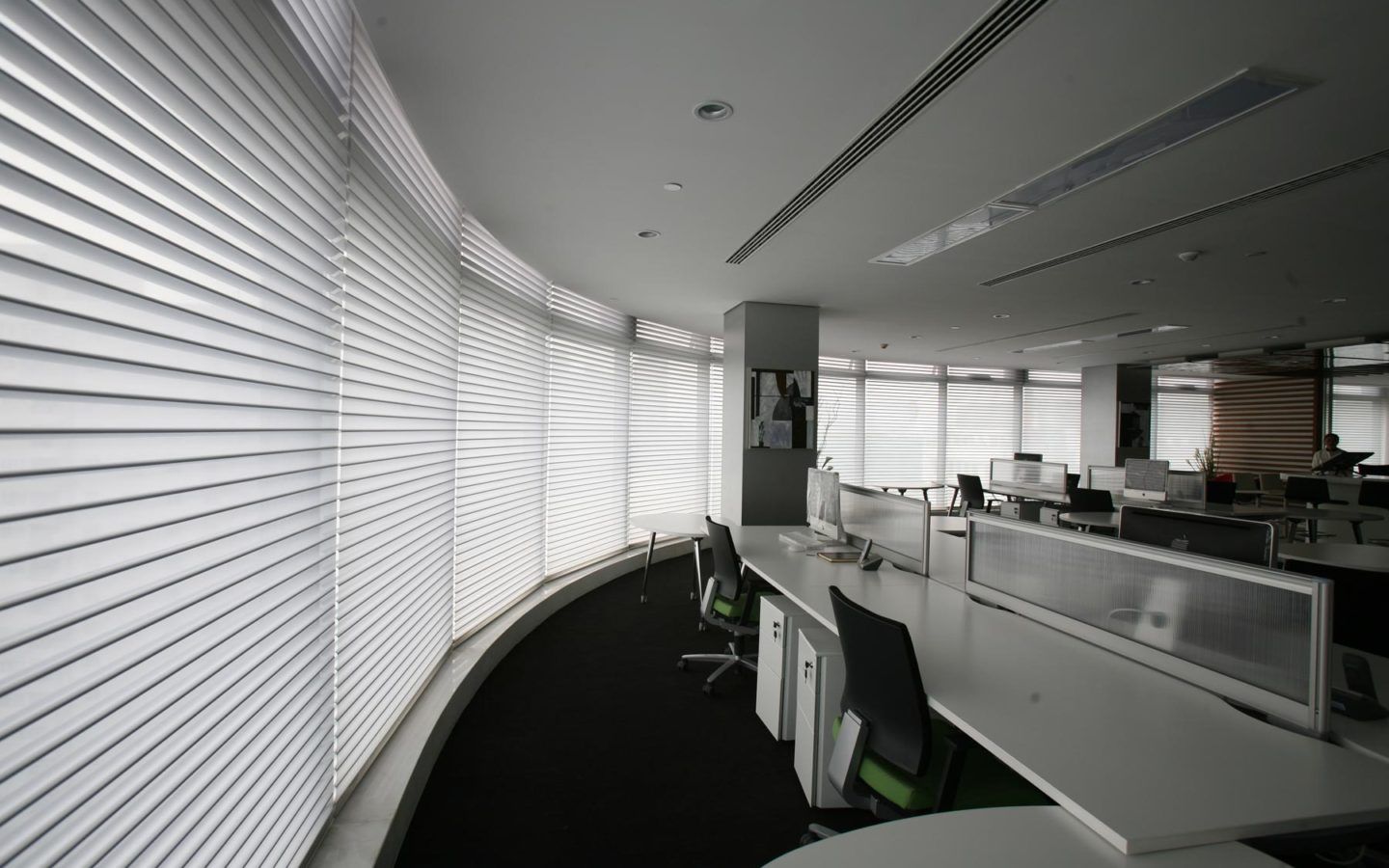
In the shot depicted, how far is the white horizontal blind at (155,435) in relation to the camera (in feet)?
2.89

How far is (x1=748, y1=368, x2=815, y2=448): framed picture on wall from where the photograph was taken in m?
5.92

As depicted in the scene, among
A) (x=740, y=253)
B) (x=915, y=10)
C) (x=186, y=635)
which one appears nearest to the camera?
(x=186, y=635)

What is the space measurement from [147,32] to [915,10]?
1.88 meters

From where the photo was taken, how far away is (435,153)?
286 centimetres

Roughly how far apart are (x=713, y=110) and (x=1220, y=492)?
727 cm

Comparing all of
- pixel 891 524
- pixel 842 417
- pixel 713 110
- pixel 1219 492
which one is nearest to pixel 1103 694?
pixel 891 524

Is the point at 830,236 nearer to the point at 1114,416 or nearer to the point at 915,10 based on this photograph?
the point at 915,10

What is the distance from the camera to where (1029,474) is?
9.16m

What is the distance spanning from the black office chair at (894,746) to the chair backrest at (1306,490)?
7.86 m

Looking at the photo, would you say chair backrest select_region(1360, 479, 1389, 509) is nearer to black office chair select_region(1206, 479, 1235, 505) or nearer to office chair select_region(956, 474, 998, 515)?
black office chair select_region(1206, 479, 1235, 505)

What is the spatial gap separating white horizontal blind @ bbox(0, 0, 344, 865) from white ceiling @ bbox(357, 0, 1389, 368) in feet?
2.88

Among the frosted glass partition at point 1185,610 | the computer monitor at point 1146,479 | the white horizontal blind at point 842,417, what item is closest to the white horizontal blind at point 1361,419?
the computer monitor at point 1146,479

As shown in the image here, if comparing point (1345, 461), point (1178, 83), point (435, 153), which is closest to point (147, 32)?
point (435, 153)

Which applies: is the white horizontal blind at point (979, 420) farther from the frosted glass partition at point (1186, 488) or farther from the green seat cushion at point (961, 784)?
the green seat cushion at point (961, 784)
